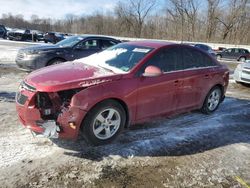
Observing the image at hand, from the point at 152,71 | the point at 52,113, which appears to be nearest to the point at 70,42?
the point at 152,71

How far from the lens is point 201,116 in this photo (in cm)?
657

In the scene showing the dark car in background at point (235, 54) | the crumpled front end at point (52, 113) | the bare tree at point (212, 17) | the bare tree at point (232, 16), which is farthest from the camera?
the bare tree at point (212, 17)

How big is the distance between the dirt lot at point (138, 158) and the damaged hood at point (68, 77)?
945 millimetres

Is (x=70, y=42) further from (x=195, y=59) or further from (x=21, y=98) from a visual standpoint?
(x=21, y=98)

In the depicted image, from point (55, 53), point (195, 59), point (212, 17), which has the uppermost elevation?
point (212, 17)

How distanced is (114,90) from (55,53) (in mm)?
6275

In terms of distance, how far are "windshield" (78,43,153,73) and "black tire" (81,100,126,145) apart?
0.69m

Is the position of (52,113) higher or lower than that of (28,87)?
lower

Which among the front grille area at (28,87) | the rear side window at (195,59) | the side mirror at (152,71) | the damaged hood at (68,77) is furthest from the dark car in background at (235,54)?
the front grille area at (28,87)

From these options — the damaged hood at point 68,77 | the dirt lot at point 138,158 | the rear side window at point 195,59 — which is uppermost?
the rear side window at point 195,59

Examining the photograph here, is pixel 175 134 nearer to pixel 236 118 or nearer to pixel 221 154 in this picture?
pixel 221 154

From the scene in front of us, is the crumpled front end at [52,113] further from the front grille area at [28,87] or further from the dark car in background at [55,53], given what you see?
the dark car in background at [55,53]

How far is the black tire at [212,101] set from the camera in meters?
6.62

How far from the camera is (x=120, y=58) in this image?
5453 millimetres
